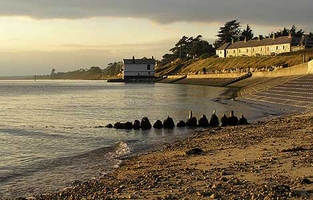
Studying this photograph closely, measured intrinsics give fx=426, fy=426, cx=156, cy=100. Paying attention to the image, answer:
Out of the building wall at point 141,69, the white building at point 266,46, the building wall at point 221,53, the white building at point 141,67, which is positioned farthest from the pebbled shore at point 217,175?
the building wall at point 141,69

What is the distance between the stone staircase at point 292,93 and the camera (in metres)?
45.5

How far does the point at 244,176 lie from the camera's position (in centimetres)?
1211

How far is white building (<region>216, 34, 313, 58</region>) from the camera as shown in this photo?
151 meters

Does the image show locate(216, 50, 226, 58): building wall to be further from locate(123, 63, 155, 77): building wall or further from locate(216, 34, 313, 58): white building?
locate(123, 63, 155, 77): building wall

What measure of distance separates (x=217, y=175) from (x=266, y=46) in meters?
163

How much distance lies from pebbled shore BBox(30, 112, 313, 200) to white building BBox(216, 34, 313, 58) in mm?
→ 139445

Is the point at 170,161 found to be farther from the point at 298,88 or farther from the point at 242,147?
the point at 298,88

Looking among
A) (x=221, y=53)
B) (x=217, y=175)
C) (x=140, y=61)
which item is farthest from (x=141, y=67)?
(x=217, y=175)

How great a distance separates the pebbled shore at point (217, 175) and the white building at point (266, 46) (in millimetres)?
139445

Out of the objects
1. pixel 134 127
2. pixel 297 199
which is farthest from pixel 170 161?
pixel 134 127

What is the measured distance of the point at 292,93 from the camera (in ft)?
174

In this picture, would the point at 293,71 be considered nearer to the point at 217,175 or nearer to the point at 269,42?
the point at 217,175

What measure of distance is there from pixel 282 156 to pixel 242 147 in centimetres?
366

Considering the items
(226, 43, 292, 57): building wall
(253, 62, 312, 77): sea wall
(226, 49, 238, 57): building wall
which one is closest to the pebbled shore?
(253, 62, 312, 77): sea wall
